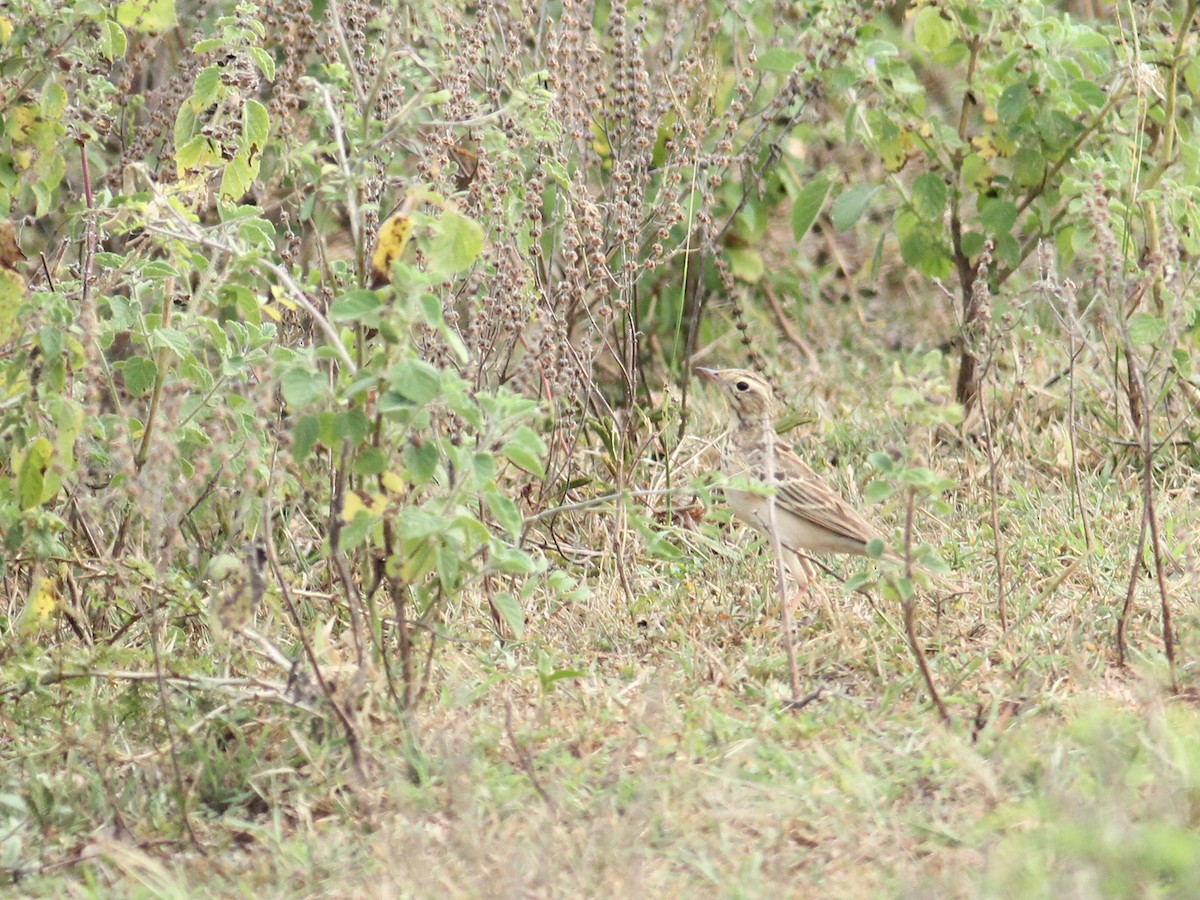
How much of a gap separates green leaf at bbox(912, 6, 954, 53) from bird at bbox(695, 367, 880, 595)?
1.56 m

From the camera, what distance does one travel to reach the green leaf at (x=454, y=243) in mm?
3447

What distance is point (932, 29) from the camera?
622cm

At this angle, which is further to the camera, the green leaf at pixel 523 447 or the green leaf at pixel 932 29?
the green leaf at pixel 932 29

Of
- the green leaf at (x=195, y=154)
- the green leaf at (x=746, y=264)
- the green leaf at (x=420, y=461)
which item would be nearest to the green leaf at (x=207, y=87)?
the green leaf at (x=195, y=154)

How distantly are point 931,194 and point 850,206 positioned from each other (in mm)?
358

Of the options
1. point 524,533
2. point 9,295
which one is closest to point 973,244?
point 524,533

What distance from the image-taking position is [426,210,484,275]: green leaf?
345 centimetres

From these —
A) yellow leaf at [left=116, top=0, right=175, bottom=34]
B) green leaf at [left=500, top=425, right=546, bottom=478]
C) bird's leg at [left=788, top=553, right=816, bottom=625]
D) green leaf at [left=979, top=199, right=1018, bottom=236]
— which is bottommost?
bird's leg at [left=788, top=553, right=816, bottom=625]

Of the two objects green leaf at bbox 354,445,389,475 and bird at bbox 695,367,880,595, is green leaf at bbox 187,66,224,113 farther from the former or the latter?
bird at bbox 695,367,880,595

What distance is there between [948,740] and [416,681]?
4.50 feet

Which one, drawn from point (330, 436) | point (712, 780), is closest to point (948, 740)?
point (712, 780)

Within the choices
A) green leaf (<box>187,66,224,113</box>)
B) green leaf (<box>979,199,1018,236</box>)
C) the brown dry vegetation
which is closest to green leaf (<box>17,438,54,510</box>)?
the brown dry vegetation

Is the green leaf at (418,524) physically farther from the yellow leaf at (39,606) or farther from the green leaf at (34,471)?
the yellow leaf at (39,606)

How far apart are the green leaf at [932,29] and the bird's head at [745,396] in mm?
1563
